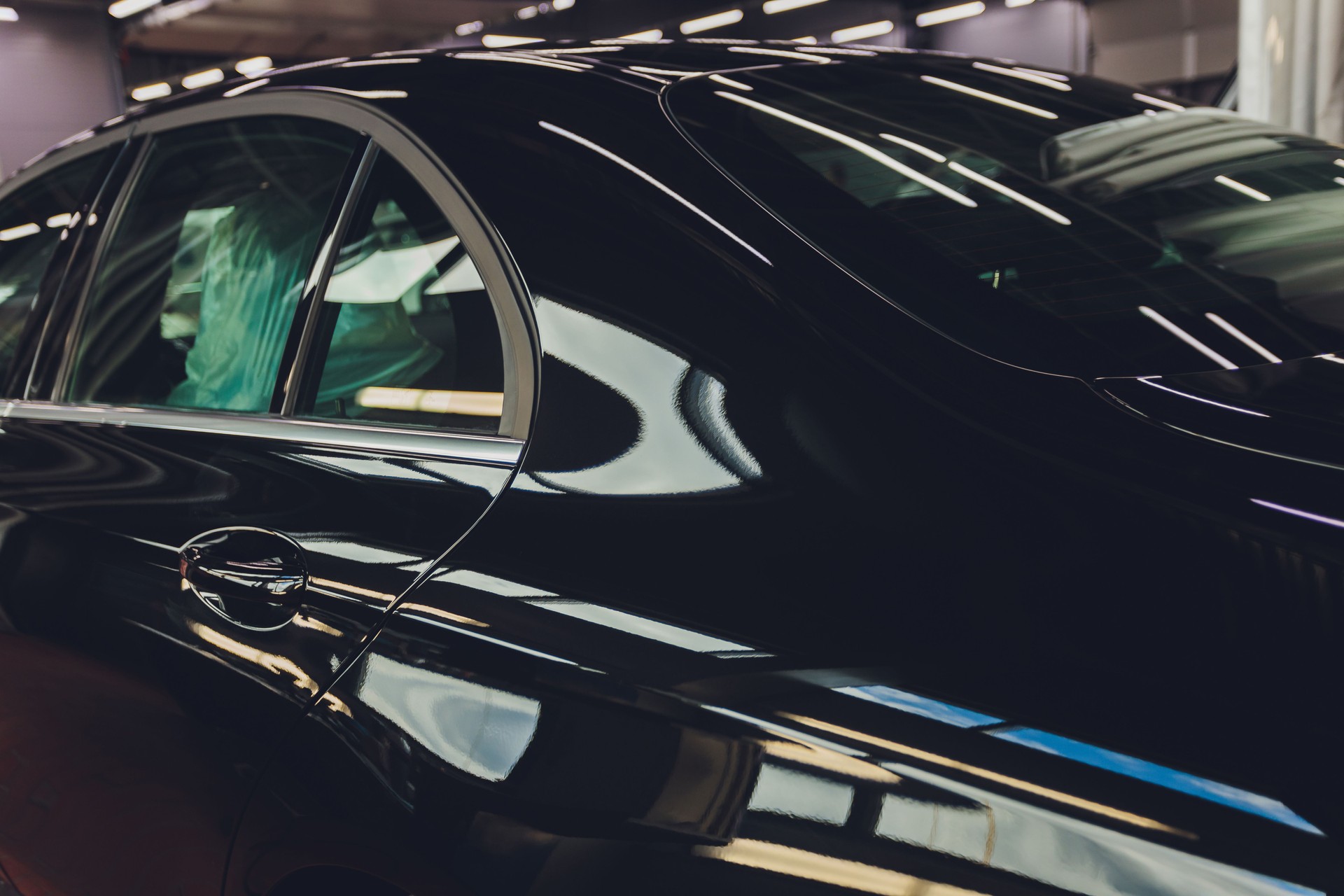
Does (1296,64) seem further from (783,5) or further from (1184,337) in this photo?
(783,5)

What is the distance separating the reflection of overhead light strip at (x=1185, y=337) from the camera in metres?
0.96

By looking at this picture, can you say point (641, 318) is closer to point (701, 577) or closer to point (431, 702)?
point (701, 577)

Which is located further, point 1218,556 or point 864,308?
point 864,308

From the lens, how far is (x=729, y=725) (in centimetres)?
80

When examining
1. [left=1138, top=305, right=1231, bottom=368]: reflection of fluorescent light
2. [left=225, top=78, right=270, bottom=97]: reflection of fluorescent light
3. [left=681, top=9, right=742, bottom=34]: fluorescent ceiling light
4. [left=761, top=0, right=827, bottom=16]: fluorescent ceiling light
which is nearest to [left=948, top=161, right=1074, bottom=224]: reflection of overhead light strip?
[left=1138, top=305, right=1231, bottom=368]: reflection of fluorescent light

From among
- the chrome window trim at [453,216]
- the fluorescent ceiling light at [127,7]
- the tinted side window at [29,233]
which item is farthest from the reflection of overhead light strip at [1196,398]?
the fluorescent ceiling light at [127,7]

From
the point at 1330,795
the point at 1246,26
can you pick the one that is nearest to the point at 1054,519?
the point at 1330,795

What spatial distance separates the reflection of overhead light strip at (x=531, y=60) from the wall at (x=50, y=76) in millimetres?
14607

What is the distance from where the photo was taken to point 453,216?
1.22 metres

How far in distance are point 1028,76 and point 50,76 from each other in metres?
15.4

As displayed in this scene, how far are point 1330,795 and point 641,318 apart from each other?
2.16 ft

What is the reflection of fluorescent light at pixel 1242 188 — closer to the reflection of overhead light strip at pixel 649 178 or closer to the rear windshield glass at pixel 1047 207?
the rear windshield glass at pixel 1047 207

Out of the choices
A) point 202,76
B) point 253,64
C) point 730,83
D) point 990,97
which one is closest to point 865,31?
point 253,64

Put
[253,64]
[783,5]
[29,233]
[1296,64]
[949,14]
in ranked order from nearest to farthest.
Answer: [29,233]
[1296,64]
[253,64]
[783,5]
[949,14]
